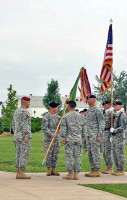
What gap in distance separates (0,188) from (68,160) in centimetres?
251

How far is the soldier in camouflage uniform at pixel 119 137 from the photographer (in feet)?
44.3

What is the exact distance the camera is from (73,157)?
491 inches

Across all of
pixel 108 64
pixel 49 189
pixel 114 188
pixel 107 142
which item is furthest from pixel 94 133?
pixel 49 189

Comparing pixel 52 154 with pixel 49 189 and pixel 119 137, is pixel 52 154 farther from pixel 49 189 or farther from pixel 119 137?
pixel 49 189

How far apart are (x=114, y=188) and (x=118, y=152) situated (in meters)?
2.88

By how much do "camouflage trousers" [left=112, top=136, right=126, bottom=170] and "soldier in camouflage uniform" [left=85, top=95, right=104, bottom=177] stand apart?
729 mm

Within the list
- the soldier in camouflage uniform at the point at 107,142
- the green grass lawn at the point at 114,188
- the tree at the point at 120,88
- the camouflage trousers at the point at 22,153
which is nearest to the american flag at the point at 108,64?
the soldier in camouflage uniform at the point at 107,142

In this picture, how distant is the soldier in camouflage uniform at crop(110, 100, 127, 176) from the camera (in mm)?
13516

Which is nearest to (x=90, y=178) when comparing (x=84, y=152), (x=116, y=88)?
(x=84, y=152)

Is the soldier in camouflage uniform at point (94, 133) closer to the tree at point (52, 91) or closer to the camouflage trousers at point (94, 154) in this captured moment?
the camouflage trousers at point (94, 154)

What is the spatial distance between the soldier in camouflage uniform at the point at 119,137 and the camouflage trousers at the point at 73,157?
142cm

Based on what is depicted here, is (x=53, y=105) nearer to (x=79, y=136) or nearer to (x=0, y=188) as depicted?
(x=79, y=136)

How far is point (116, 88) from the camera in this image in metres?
82.7

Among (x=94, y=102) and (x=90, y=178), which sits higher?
(x=94, y=102)
